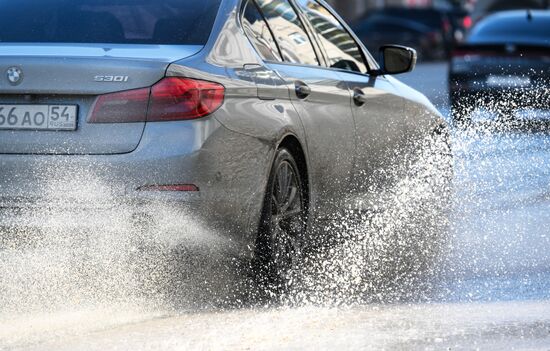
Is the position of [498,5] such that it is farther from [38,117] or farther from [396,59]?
[38,117]

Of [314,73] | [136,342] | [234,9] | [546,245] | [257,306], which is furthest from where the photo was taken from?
[546,245]

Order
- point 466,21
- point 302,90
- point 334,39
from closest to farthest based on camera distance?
1. point 302,90
2. point 334,39
3. point 466,21

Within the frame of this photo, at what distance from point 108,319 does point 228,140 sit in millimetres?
870

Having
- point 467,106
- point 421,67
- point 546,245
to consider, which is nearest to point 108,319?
point 546,245

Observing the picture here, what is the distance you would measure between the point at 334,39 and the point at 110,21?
72.8 inches

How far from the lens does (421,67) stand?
3838 cm

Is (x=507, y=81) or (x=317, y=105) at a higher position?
(x=317, y=105)

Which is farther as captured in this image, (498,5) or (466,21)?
(498,5)

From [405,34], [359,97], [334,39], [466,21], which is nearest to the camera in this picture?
[359,97]

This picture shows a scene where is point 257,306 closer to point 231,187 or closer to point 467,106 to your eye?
point 231,187

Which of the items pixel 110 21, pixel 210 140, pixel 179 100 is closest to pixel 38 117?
pixel 179 100

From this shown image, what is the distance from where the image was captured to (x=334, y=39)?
27.4 feet

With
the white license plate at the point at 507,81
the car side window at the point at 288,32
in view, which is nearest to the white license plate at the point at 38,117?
the car side window at the point at 288,32

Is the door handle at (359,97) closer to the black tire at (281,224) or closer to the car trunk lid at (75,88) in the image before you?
the black tire at (281,224)
